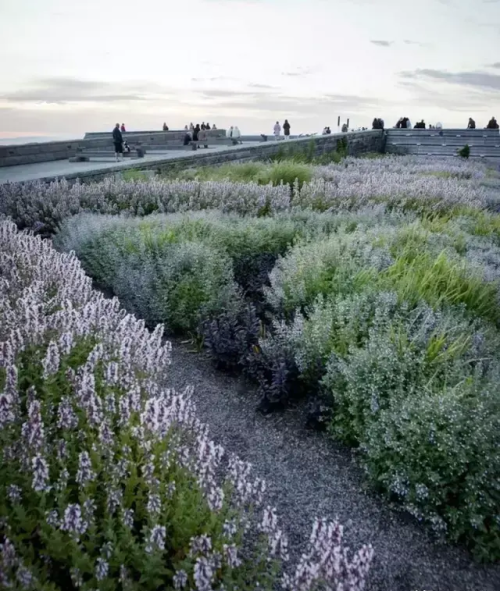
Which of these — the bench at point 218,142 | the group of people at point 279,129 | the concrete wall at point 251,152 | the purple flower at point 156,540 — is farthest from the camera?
the group of people at point 279,129

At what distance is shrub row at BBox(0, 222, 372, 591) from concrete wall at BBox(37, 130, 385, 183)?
340 inches

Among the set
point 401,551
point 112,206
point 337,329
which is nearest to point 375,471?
point 401,551

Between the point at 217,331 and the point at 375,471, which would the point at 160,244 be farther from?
the point at 375,471

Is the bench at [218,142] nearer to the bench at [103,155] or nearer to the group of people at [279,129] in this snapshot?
the bench at [103,155]

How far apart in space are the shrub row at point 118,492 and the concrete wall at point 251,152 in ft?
28.4

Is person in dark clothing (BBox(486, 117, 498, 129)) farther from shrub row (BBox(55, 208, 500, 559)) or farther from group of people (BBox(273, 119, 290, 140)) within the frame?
shrub row (BBox(55, 208, 500, 559))

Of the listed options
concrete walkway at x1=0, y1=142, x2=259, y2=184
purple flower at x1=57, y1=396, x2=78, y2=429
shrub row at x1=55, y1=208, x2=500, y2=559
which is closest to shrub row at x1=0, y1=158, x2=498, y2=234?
shrub row at x1=55, y1=208, x2=500, y2=559

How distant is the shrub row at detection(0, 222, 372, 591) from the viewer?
197 centimetres

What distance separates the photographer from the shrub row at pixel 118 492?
197cm

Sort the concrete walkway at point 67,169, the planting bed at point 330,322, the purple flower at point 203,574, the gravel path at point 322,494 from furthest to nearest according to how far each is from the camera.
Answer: the concrete walkway at point 67,169 < the planting bed at point 330,322 < the gravel path at point 322,494 < the purple flower at point 203,574

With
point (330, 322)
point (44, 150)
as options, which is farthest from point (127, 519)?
point (44, 150)

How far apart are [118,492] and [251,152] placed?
1669 cm

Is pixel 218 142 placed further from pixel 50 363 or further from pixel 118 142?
pixel 50 363

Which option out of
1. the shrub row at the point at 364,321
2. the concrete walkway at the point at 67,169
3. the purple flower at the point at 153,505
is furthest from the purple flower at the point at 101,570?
the concrete walkway at the point at 67,169
